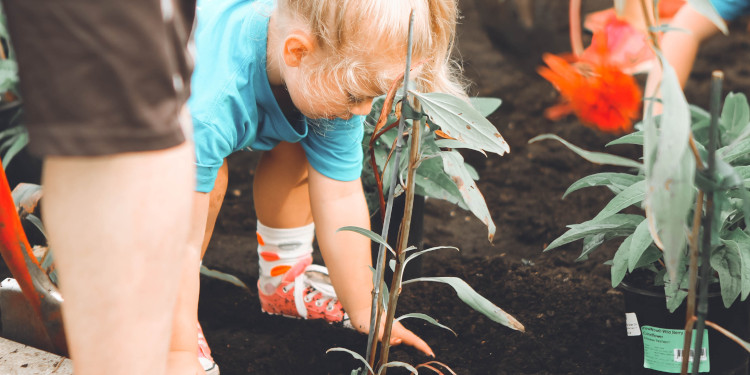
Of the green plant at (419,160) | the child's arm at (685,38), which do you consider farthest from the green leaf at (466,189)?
the child's arm at (685,38)

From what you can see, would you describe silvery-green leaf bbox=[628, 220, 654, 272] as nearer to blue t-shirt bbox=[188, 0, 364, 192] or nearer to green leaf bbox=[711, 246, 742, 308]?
green leaf bbox=[711, 246, 742, 308]

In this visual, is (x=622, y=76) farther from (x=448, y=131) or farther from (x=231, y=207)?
(x=231, y=207)

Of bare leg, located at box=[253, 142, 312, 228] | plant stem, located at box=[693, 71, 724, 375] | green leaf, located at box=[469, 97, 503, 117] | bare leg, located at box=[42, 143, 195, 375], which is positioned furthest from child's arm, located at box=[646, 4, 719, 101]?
bare leg, located at box=[42, 143, 195, 375]

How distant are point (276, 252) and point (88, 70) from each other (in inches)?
41.7

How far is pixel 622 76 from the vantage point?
1640 mm

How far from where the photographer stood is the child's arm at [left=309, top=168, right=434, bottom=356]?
4.83 ft

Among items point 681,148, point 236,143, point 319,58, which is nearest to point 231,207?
point 236,143

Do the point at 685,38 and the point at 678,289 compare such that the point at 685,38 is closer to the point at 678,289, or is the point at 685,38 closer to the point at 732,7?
the point at 732,7

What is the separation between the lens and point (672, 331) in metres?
1.24

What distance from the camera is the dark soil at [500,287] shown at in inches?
57.7

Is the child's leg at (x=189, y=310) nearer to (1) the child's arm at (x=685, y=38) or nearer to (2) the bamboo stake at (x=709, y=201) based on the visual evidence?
(2) the bamboo stake at (x=709, y=201)

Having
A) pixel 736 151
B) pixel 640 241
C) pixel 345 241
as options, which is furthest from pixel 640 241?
pixel 345 241

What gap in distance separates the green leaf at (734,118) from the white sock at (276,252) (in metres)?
0.90

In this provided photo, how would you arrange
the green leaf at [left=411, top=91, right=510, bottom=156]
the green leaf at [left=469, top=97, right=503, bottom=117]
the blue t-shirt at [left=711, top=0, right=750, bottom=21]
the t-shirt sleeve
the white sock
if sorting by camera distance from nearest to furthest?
the green leaf at [left=411, top=91, right=510, bottom=156], the t-shirt sleeve, the green leaf at [left=469, top=97, right=503, bottom=117], the white sock, the blue t-shirt at [left=711, top=0, right=750, bottom=21]
